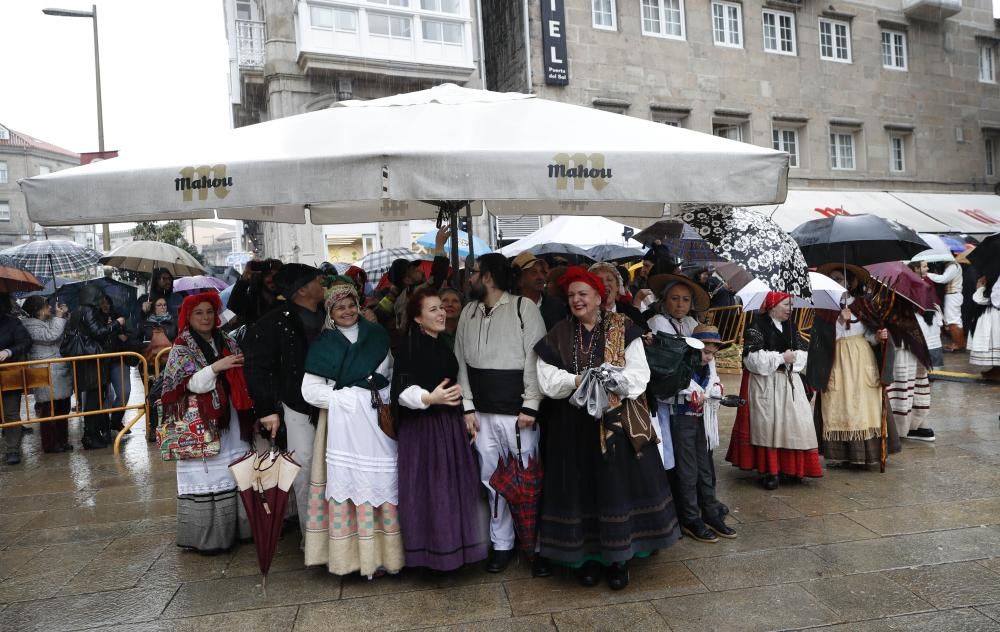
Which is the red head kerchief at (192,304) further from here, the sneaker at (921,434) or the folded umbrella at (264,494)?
the sneaker at (921,434)

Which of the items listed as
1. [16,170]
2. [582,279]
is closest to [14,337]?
[582,279]

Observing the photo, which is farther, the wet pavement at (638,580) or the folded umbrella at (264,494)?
the folded umbrella at (264,494)

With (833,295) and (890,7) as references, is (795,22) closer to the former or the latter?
(890,7)

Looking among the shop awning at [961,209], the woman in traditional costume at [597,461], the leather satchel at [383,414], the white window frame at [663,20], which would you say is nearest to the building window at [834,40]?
the shop awning at [961,209]

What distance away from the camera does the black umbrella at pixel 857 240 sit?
221 inches

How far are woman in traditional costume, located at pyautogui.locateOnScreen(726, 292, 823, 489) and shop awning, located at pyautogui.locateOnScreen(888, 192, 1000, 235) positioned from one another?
54.6 feet

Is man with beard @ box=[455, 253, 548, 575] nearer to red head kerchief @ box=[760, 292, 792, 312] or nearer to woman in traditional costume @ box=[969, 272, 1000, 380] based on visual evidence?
red head kerchief @ box=[760, 292, 792, 312]

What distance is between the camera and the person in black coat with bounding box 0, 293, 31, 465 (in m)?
7.30

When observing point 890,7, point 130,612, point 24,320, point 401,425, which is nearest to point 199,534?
point 130,612

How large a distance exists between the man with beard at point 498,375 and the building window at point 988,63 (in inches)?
968

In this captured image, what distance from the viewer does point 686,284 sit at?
4.60 metres

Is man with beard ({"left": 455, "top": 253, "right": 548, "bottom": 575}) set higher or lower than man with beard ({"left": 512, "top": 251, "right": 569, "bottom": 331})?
lower

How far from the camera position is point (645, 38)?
59.0 feet

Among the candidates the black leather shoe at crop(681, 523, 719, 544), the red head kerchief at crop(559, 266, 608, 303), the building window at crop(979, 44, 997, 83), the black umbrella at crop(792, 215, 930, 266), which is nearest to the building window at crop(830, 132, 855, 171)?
the building window at crop(979, 44, 997, 83)
